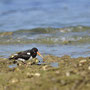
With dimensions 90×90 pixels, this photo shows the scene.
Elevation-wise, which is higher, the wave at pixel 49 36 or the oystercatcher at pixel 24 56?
the wave at pixel 49 36

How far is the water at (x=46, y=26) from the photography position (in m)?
11.7

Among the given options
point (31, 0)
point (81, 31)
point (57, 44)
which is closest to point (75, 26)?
point (81, 31)

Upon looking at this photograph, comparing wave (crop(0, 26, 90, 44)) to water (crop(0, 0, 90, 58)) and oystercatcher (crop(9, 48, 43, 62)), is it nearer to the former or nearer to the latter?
water (crop(0, 0, 90, 58))

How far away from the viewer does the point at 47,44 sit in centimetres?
1279

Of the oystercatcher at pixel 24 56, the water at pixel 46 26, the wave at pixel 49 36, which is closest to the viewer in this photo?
the oystercatcher at pixel 24 56

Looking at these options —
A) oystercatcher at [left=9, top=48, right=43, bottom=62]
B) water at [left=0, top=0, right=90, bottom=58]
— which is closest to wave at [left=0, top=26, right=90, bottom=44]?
water at [left=0, top=0, right=90, bottom=58]

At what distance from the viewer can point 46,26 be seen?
60.7 ft

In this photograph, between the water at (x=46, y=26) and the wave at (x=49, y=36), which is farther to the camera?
the wave at (x=49, y=36)

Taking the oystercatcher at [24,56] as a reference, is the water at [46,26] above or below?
above

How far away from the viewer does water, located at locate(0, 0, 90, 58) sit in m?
11.7

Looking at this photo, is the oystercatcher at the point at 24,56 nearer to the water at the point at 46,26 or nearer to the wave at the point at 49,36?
the water at the point at 46,26

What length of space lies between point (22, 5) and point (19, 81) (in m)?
25.1

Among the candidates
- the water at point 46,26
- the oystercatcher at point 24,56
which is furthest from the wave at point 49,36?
the oystercatcher at point 24,56

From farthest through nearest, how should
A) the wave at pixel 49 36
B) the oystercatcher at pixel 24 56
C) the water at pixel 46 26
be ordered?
the wave at pixel 49 36, the water at pixel 46 26, the oystercatcher at pixel 24 56
